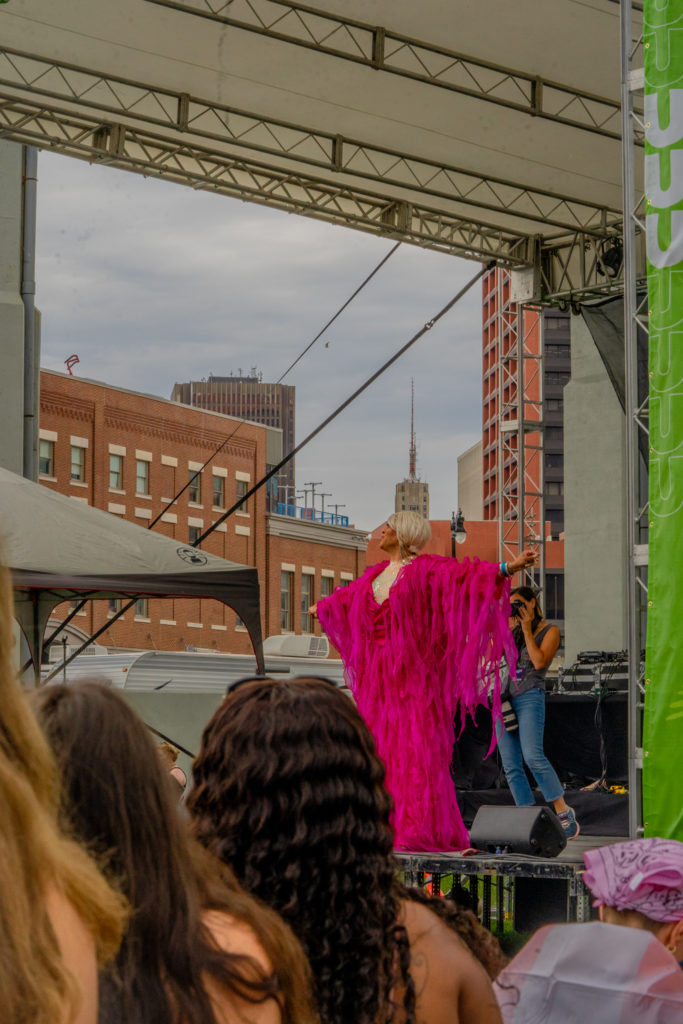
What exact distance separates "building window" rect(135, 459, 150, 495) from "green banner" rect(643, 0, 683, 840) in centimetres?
3938

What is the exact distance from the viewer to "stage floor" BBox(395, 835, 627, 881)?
181 inches

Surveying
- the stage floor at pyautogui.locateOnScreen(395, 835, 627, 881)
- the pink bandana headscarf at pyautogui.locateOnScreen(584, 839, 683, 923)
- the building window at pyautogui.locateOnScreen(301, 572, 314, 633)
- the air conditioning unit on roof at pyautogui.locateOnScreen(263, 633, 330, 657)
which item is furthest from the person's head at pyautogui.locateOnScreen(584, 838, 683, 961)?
the building window at pyautogui.locateOnScreen(301, 572, 314, 633)

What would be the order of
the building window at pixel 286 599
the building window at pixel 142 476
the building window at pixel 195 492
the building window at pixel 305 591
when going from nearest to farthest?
the building window at pixel 142 476 < the building window at pixel 195 492 < the building window at pixel 286 599 < the building window at pixel 305 591

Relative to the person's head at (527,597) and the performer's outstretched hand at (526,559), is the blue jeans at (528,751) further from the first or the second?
the performer's outstretched hand at (526,559)

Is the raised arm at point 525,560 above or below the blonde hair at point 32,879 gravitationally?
above

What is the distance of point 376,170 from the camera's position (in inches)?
488

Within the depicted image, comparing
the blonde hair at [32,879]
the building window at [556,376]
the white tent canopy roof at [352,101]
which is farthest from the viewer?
the building window at [556,376]

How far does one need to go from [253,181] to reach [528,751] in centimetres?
695

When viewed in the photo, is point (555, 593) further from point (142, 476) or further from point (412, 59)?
point (412, 59)

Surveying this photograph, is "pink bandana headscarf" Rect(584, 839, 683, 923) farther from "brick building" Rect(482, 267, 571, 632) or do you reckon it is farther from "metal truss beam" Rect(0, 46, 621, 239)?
"brick building" Rect(482, 267, 571, 632)

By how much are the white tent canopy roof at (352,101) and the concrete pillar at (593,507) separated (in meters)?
2.94

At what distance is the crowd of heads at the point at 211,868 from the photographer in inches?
39.1

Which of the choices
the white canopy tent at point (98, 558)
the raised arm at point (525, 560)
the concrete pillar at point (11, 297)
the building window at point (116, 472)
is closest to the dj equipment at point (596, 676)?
the white canopy tent at point (98, 558)

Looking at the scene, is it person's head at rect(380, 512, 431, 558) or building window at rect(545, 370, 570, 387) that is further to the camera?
building window at rect(545, 370, 570, 387)
